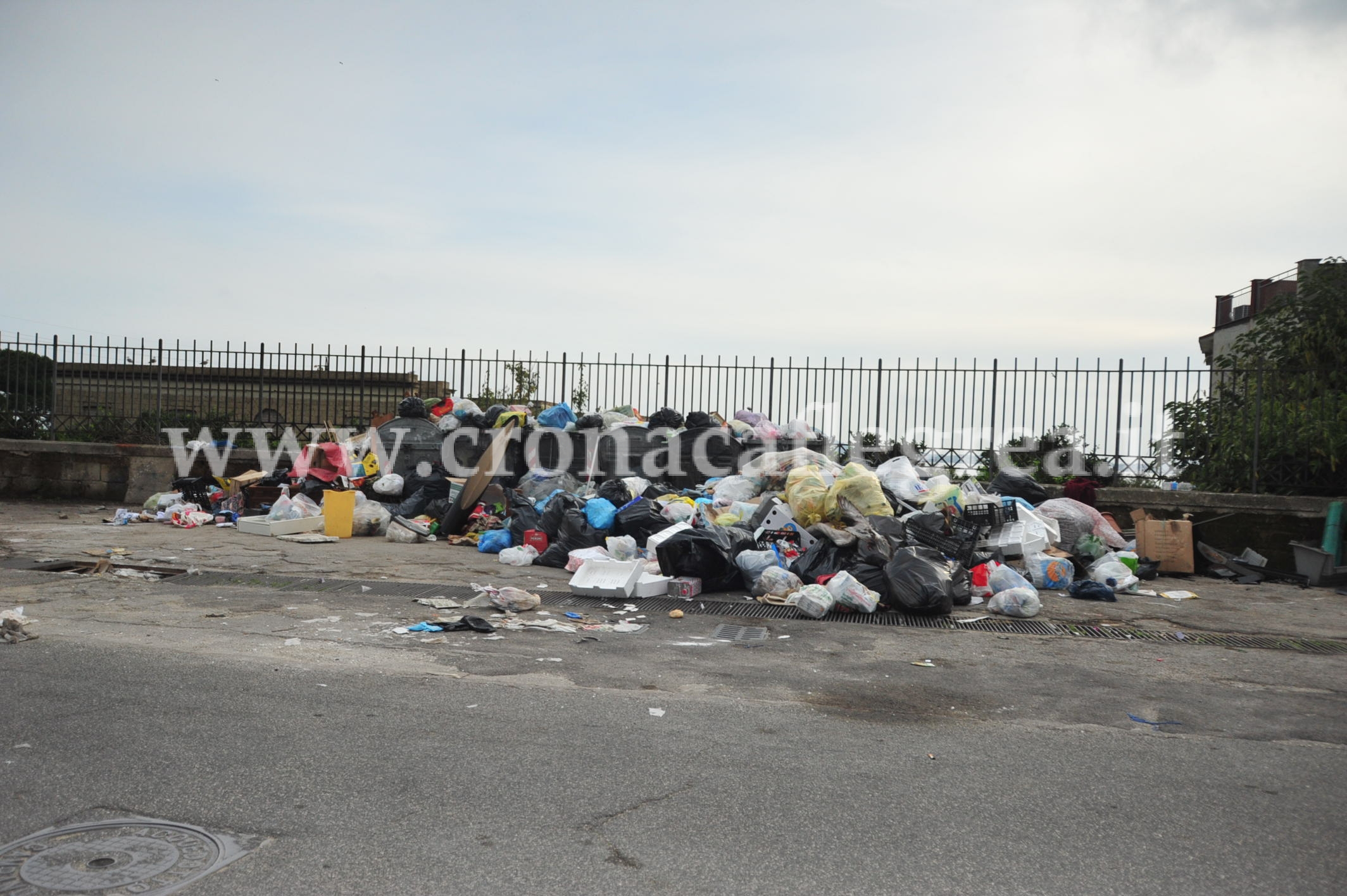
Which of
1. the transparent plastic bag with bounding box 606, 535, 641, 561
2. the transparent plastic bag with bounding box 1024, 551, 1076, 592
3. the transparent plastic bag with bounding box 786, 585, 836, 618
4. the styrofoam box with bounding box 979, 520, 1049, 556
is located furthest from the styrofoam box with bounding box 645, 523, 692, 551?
the transparent plastic bag with bounding box 1024, 551, 1076, 592

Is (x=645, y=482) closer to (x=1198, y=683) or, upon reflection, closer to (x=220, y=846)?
(x=1198, y=683)

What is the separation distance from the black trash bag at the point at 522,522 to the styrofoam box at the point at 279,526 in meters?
2.47

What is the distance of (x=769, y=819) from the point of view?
2887 mm

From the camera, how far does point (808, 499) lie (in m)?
8.22

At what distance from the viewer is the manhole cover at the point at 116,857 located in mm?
2375

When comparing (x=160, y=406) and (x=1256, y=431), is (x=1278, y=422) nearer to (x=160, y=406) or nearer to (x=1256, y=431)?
(x=1256, y=431)

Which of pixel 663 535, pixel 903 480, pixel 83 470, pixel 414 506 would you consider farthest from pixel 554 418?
pixel 83 470

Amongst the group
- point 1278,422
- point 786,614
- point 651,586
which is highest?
point 1278,422

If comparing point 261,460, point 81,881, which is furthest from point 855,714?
point 261,460

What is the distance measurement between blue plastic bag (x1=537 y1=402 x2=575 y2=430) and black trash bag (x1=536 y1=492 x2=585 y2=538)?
237 cm

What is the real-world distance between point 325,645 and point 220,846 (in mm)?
2712

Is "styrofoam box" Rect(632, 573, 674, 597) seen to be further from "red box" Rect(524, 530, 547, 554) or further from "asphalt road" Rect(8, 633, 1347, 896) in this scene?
"asphalt road" Rect(8, 633, 1347, 896)

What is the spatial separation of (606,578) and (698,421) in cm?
517

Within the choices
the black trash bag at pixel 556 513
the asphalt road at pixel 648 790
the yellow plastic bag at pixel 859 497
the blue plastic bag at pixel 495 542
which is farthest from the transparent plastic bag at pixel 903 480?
the asphalt road at pixel 648 790
